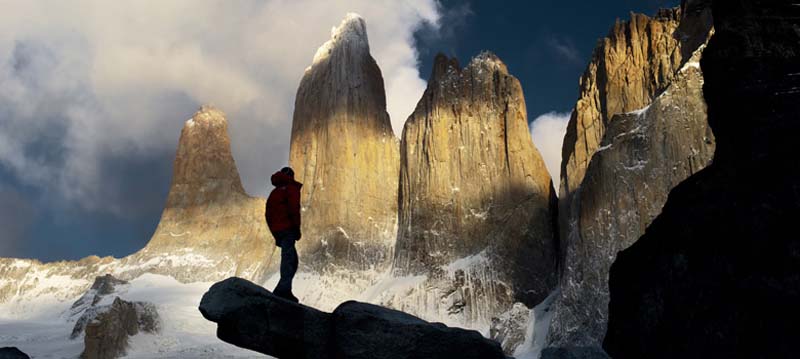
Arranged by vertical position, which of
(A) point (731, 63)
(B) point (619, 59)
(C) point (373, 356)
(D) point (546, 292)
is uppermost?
(B) point (619, 59)

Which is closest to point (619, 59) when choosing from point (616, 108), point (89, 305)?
point (616, 108)

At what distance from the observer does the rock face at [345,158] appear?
2379 inches

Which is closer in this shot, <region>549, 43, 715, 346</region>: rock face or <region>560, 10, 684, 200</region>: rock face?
<region>549, 43, 715, 346</region>: rock face

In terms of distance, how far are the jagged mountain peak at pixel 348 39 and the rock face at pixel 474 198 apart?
11120mm

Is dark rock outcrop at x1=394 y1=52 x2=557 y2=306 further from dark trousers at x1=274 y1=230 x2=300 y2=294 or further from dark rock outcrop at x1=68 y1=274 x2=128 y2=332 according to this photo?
dark trousers at x1=274 y1=230 x2=300 y2=294

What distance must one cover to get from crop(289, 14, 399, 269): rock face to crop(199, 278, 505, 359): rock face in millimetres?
49136

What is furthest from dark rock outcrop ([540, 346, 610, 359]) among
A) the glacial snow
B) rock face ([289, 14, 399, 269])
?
rock face ([289, 14, 399, 269])

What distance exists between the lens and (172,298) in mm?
69688

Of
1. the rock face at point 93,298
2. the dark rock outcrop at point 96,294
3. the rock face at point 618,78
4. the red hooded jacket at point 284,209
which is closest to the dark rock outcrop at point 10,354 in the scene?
A: the red hooded jacket at point 284,209

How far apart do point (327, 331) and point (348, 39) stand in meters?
62.7

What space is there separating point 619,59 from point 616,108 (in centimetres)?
292

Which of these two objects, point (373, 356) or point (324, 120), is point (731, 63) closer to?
point (373, 356)

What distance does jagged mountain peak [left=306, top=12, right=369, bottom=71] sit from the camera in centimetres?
7088

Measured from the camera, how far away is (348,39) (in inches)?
2808
